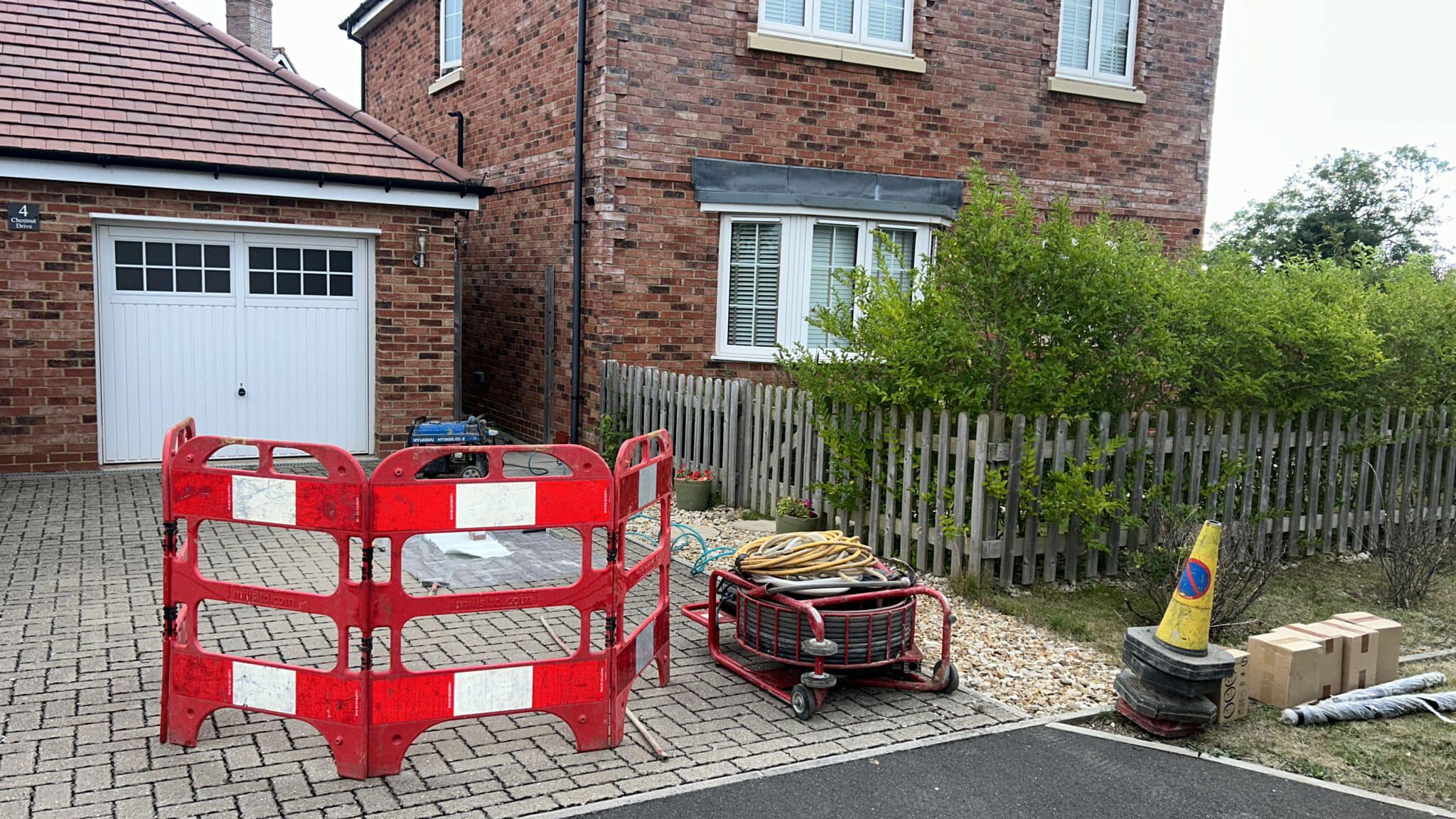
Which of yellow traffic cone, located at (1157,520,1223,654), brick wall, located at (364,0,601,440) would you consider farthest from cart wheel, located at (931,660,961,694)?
brick wall, located at (364,0,601,440)

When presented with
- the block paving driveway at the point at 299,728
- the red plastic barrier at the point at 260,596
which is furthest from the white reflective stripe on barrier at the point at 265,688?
the block paving driveway at the point at 299,728

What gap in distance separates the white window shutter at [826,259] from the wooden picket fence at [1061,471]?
223 centimetres

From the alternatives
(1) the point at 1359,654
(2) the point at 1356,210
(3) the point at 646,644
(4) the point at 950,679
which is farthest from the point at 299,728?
(2) the point at 1356,210

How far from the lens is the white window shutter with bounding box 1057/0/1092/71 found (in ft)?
44.9

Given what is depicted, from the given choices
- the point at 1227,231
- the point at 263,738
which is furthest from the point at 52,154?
the point at 1227,231

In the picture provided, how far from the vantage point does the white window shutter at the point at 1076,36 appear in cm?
1369

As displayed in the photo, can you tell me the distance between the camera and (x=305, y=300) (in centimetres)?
1168

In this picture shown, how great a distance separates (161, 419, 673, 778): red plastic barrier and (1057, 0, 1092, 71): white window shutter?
11055 millimetres

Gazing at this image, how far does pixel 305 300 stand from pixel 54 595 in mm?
5419

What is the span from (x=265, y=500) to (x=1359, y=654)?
543 centimetres

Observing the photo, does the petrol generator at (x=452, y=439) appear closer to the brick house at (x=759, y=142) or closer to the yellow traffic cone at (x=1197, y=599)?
the brick house at (x=759, y=142)

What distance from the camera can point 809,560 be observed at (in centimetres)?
577

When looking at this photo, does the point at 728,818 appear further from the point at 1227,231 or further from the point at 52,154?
the point at 1227,231

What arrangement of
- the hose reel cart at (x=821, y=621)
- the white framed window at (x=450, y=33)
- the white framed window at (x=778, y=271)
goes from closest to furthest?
the hose reel cart at (x=821, y=621), the white framed window at (x=778, y=271), the white framed window at (x=450, y=33)
